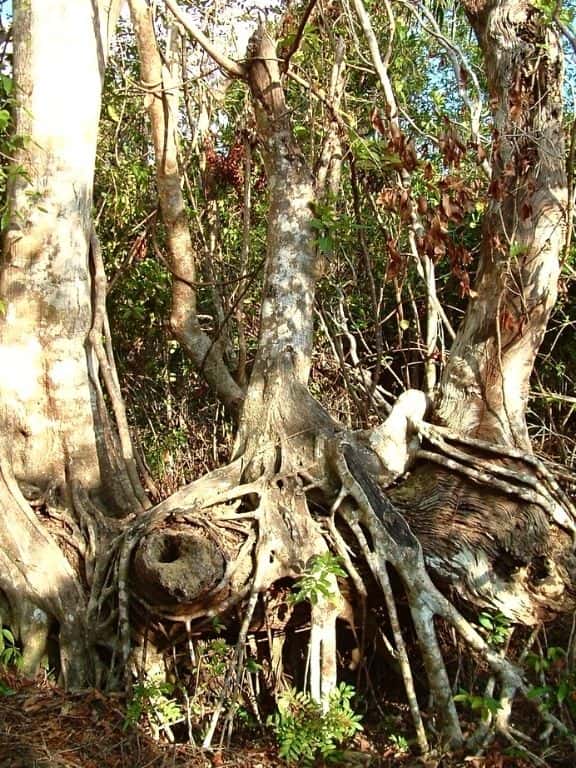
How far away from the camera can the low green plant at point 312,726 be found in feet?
13.1

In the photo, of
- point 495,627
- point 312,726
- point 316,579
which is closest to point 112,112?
point 316,579

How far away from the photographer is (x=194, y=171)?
9148 mm

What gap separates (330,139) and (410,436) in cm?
254

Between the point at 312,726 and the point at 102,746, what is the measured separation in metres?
0.99

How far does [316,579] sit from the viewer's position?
4234mm

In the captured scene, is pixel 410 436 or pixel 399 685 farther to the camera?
pixel 410 436

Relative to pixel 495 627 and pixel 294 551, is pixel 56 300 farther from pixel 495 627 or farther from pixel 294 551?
pixel 495 627

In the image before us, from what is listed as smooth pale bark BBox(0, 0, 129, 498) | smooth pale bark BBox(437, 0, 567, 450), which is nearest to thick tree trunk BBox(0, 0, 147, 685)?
smooth pale bark BBox(0, 0, 129, 498)

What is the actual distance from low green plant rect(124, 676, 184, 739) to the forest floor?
8 cm

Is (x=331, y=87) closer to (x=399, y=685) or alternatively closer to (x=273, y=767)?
(x=399, y=685)

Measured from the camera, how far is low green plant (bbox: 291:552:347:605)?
13.6 ft

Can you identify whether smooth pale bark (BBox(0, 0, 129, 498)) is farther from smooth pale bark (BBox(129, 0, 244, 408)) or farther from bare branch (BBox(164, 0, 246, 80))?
smooth pale bark (BBox(129, 0, 244, 408))

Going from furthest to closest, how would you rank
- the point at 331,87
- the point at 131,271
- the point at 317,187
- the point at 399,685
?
the point at 131,271
the point at 331,87
the point at 317,187
the point at 399,685

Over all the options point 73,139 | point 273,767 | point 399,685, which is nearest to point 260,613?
point 273,767
